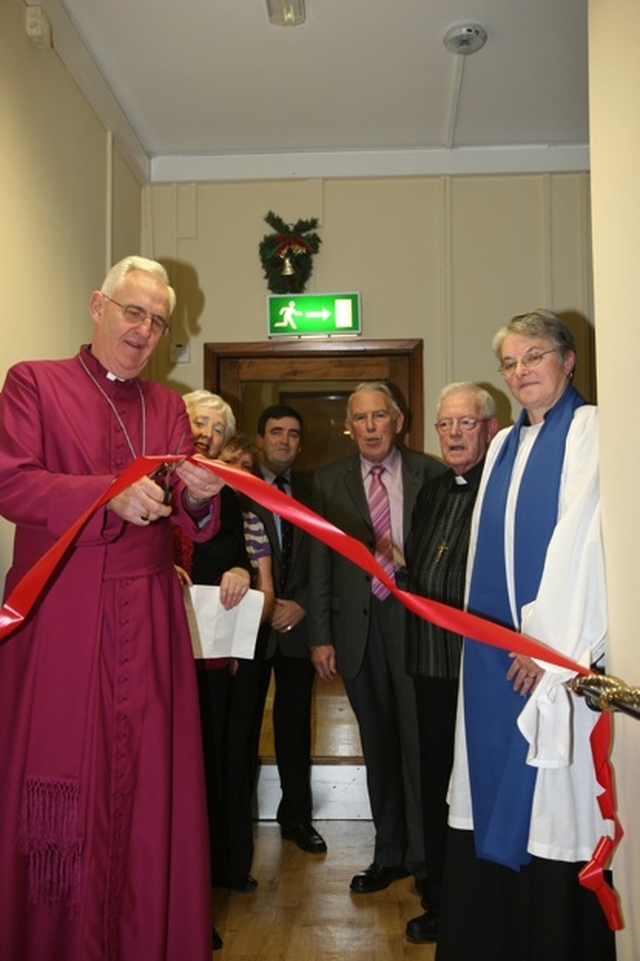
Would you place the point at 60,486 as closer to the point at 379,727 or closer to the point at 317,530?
the point at 317,530

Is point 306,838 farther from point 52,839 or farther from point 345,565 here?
point 52,839

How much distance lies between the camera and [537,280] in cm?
511

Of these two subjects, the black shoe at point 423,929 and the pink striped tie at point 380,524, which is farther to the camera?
the pink striped tie at point 380,524

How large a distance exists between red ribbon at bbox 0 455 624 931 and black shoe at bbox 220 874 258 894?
1713mm

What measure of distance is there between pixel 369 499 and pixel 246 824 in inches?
52.2

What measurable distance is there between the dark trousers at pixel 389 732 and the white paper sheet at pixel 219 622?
2.53 ft

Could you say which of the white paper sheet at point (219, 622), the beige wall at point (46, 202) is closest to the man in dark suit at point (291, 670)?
the white paper sheet at point (219, 622)

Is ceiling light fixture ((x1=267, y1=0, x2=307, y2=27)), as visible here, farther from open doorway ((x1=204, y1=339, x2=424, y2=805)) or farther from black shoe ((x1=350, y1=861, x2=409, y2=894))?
black shoe ((x1=350, y1=861, x2=409, y2=894))

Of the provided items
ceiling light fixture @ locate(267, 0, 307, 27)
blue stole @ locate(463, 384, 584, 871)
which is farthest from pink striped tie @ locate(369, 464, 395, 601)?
ceiling light fixture @ locate(267, 0, 307, 27)

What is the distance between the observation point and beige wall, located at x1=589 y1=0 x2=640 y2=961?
1818 millimetres

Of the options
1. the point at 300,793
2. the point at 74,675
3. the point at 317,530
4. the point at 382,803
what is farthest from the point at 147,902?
the point at 300,793

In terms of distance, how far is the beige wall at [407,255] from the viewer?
509 cm

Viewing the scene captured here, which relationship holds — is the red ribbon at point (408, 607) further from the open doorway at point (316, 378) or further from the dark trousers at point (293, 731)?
the open doorway at point (316, 378)

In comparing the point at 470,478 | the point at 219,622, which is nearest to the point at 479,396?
the point at 470,478
